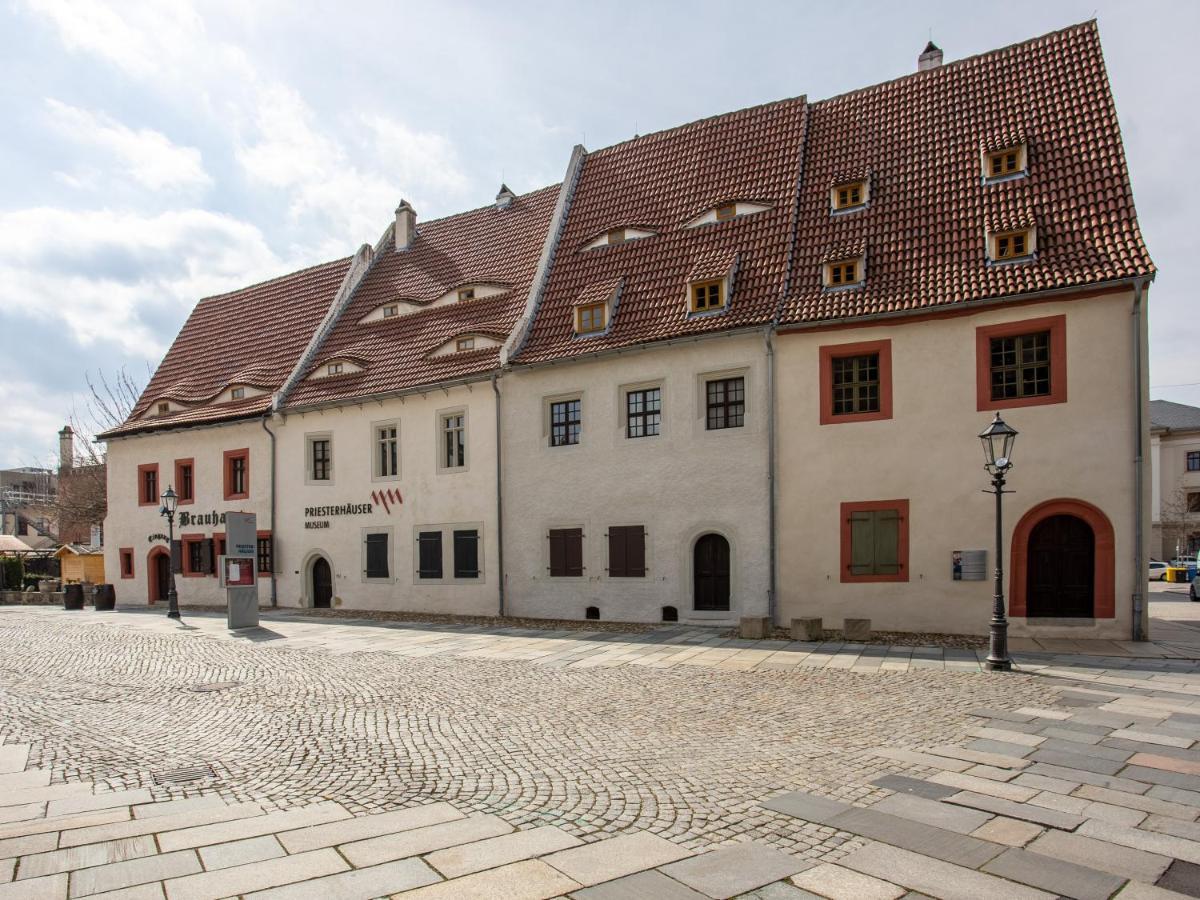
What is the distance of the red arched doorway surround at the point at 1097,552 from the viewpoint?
1577 cm

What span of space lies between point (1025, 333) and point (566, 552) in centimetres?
1174

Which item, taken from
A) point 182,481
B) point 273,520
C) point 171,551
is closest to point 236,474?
point 273,520

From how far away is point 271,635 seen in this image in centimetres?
1922

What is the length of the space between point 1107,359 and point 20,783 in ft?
58.9

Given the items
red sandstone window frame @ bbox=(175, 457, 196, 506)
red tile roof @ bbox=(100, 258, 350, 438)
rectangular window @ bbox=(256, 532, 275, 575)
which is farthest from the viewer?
red sandstone window frame @ bbox=(175, 457, 196, 506)

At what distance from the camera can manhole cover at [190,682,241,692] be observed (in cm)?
1196

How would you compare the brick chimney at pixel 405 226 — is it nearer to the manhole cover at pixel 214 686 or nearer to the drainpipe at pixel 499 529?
the drainpipe at pixel 499 529

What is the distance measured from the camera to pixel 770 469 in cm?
1842

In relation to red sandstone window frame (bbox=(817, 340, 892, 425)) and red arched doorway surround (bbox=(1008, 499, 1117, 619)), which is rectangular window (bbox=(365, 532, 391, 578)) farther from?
red arched doorway surround (bbox=(1008, 499, 1117, 619))

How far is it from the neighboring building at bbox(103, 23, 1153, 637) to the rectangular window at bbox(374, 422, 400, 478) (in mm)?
89

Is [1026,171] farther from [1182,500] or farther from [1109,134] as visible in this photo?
[1182,500]

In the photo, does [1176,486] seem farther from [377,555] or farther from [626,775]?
[626,775]

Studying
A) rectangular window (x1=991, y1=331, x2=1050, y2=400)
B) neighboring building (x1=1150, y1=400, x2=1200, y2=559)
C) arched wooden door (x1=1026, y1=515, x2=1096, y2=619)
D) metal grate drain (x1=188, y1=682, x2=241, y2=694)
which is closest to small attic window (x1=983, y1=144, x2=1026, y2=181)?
rectangular window (x1=991, y1=331, x2=1050, y2=400)

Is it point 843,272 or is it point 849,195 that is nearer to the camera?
point 843,272
